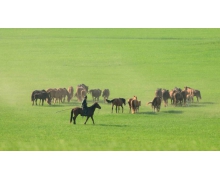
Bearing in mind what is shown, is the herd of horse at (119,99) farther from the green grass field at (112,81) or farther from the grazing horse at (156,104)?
the green grass field at (112,81)

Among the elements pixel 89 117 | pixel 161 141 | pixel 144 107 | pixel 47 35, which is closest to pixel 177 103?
pixel 144 107

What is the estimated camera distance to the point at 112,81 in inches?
944

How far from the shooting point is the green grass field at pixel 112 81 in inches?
636

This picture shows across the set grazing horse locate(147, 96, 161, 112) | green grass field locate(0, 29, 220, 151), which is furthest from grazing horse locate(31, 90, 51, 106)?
grazing horse locate(147, 96, 161, 112)

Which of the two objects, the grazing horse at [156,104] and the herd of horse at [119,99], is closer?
the herd of horse at [119,99]

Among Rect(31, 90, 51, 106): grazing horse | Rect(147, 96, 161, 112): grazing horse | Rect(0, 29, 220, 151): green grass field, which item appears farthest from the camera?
Rect(31, 90, 51, 106): grazing horse

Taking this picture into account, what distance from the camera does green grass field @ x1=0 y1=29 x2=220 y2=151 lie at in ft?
53.0

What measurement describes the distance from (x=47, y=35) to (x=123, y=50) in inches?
137

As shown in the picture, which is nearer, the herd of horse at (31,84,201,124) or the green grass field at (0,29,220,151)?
the green grass field at (0,29,220,151)

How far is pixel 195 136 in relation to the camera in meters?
16.6

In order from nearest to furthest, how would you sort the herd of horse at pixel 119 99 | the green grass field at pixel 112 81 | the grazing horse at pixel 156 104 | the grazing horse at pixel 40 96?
the green grass field at pixel 112 81 < the herd of horse at pixel 119 99 < the grazing horse at pixel 156 104 < the grazing horse at pixel 40 96

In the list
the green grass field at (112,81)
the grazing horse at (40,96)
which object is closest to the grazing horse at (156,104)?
the green grass field at (112,81)

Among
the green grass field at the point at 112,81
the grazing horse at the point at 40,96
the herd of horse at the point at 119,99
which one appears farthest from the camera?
the grazing horse at the point at 40,96

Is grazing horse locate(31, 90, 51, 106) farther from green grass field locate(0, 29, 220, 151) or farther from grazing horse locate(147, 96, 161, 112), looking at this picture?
grazing horse locate(147, 96, 161, 112)
